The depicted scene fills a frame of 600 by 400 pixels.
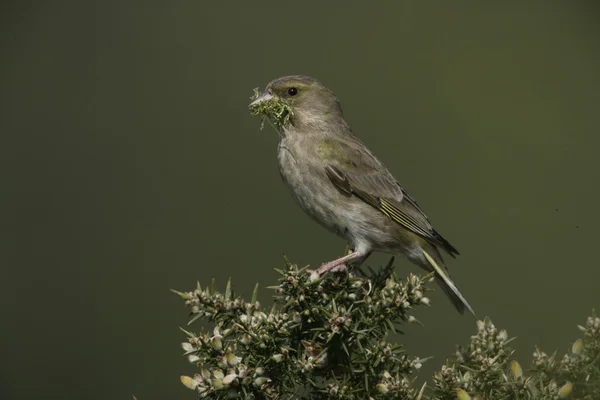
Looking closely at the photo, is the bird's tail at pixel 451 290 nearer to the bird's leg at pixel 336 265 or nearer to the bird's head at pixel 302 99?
the bird's leg at pixel 336 265

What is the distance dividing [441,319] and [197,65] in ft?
15.4

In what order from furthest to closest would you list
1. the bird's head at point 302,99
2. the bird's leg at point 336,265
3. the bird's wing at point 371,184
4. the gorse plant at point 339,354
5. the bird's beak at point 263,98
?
the bird's head at point 302,99 → the bird's wing at point 371,184 → the bird's beak at point 263,98 → the bird's leg at point 336,265 → the gorse plant at point 339,354

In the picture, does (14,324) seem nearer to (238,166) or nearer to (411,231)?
(238,166)

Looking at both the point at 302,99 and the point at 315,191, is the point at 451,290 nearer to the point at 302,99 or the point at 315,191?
the point at 315,191

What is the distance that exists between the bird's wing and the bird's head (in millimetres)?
220

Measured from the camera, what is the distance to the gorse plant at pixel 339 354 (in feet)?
8.02

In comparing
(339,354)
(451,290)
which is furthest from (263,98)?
(339,354)

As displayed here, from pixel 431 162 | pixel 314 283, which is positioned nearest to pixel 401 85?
pixel 431 162

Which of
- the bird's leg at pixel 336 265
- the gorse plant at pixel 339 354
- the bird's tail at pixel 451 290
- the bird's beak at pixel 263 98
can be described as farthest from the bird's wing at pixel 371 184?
the gorse plant at pixel 339 354

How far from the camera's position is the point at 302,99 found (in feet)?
16.9

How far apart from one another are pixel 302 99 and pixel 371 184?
74 cm

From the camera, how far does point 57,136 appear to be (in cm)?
828

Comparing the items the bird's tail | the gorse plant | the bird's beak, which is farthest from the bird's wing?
the gorse plant

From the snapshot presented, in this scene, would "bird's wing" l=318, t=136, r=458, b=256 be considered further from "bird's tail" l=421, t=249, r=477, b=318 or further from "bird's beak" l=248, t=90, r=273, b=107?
"bird's beak" l=248, t=90, r=273, b=107
